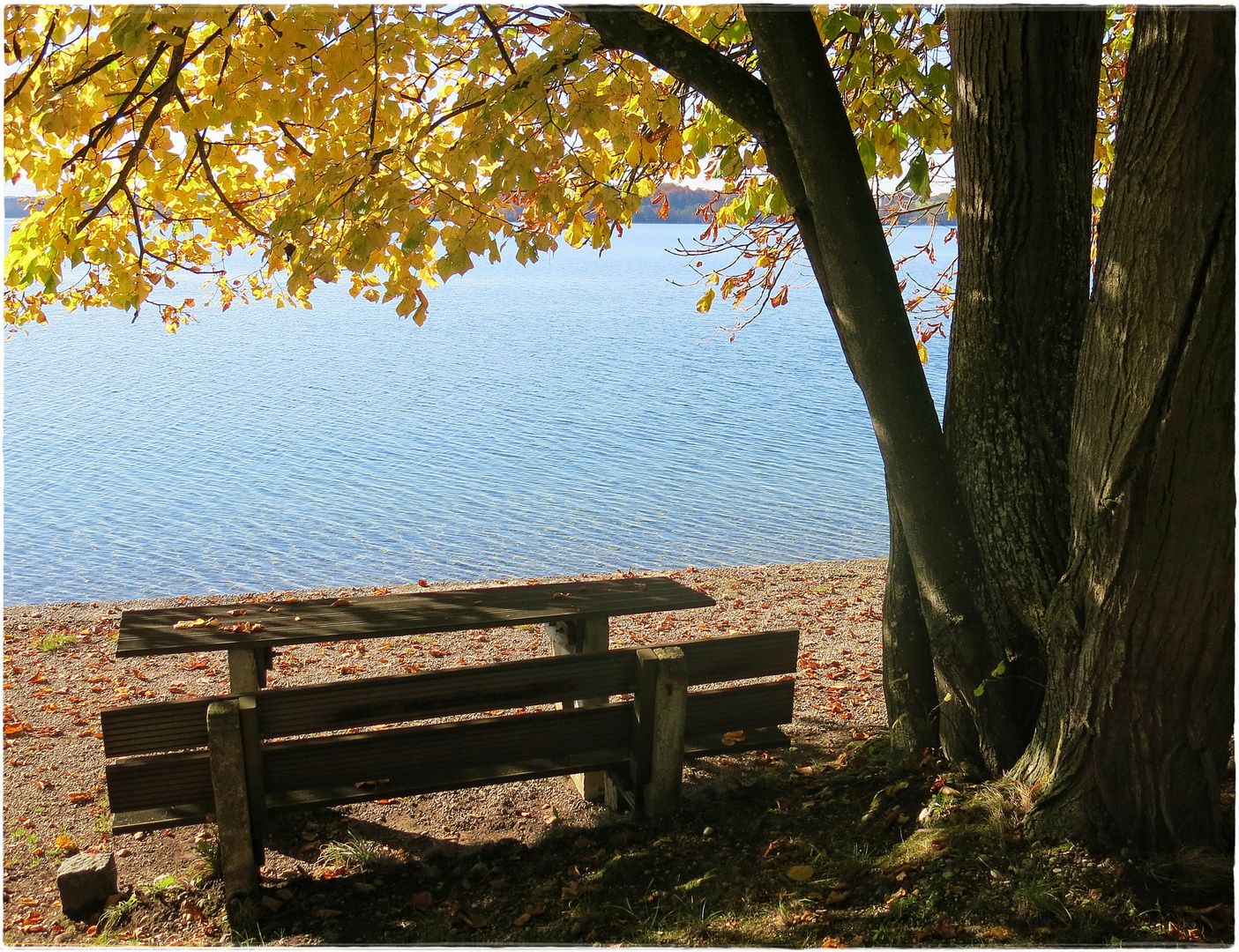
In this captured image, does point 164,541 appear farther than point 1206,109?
Yes

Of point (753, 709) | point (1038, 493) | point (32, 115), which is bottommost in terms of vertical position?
point (753, 709)

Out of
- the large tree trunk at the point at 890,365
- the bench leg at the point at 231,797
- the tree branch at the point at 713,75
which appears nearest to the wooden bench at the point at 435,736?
the bench leg at the point at 231,797

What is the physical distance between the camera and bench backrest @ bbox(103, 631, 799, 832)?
401 centimetres

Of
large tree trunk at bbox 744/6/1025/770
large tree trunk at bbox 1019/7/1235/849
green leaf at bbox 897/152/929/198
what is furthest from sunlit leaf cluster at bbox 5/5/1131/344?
large tree trunk at bbox 1019/7/1235/849

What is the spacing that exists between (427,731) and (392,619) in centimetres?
66

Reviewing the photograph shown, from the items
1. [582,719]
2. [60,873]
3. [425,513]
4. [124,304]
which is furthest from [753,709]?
[425,513]

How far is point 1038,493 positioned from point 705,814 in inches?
76.9

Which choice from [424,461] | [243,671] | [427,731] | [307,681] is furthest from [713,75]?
[424,461]

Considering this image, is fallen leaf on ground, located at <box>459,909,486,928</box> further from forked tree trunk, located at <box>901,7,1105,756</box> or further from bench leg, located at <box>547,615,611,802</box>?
forked tree trunk, located at <box>901,7,1105,756</box>

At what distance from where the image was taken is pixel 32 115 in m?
4.65

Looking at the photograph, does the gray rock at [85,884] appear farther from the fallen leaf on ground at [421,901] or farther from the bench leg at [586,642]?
the bench leg at [586,642]

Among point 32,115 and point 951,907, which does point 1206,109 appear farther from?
point 32,115

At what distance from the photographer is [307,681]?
6711 millimetres

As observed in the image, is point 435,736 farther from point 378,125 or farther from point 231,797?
point 378,125
